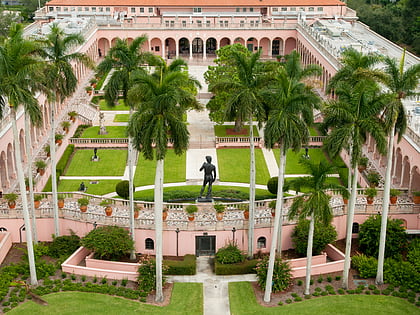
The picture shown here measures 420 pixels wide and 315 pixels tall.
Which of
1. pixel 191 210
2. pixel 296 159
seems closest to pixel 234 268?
pixel 191 210

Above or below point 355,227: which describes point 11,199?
above

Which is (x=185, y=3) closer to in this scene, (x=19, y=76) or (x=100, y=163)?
(x=100, y=163)

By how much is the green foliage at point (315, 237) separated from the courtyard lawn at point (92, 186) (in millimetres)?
19458

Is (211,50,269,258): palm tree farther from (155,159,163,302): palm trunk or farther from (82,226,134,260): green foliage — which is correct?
(82,226,134,260): green foliage

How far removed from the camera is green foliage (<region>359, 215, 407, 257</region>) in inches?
1724

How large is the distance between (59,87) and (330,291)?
2174cm

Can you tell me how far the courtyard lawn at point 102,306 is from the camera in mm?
38188

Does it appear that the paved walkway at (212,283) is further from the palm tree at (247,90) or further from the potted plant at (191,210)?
the palm tree at (247,90)

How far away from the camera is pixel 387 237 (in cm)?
4378

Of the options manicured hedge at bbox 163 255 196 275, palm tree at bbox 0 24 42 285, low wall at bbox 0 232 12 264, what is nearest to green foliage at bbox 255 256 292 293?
manicured hedge at bbox 163 255 196 275

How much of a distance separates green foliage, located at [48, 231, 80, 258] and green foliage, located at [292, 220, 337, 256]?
48.7 ft

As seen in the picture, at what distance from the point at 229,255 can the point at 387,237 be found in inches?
417

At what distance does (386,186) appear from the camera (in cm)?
4078

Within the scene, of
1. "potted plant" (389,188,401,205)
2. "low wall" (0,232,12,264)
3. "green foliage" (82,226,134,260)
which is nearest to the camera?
"green foliage" (82,226,134,260)
